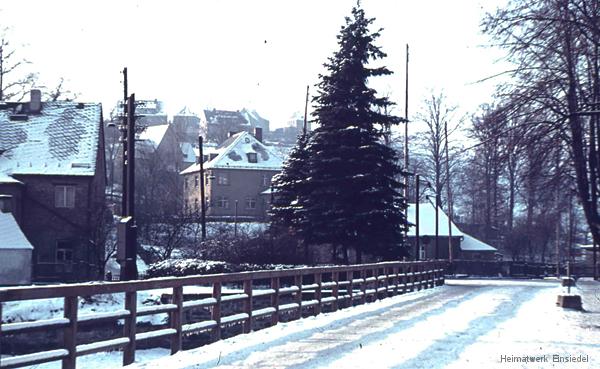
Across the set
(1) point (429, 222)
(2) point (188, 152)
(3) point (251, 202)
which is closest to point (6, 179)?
(3) point (251, 202)

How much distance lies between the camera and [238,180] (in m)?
83.1

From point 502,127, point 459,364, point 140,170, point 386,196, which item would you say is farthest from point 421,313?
point 140,170

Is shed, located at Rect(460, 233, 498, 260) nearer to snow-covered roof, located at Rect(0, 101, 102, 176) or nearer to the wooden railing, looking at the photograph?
snow-covered roof, located at Rect(0, 101, 102, 176)

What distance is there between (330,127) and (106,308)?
48.6ft

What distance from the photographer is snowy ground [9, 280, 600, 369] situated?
11.0 metres

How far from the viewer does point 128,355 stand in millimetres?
10594

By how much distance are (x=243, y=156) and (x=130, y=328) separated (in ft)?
246

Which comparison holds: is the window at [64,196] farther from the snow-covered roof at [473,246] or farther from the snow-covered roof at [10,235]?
the snow-covered roof at [473,246]

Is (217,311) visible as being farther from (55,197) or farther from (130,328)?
(55,197)

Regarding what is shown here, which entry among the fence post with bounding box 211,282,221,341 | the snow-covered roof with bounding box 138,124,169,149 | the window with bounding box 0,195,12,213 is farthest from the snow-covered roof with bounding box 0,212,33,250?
the snow-covered roof with bounding box 138,124,169,149

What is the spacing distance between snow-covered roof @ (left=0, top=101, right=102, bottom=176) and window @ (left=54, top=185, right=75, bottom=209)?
2.97ft

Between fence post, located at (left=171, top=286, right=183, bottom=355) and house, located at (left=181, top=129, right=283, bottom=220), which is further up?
house, located at (left=181, top=129, right=283, bottom=220)

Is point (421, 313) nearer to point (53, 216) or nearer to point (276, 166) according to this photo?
point (53, 216)

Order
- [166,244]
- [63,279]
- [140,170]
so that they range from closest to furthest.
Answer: [63,279] < [166,244] < [140,170]
